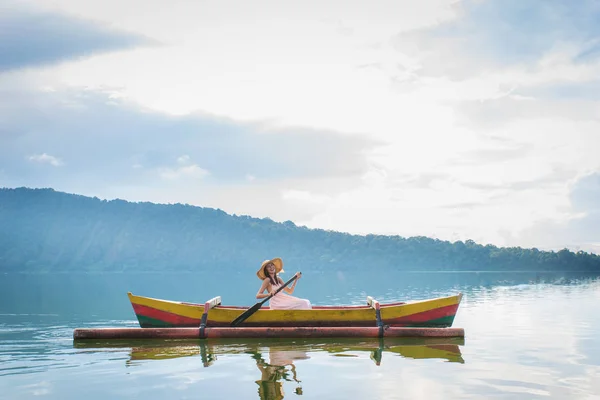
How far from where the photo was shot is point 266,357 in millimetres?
13680

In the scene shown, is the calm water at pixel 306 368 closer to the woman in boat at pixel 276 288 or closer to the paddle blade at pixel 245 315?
Answer: the paddle blade at pixel 245 315

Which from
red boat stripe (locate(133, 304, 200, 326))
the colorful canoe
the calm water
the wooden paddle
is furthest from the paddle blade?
red boat stripe (locate(133, 304, 200, 326))

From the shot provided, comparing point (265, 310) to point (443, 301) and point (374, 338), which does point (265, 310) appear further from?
point (443, 301)

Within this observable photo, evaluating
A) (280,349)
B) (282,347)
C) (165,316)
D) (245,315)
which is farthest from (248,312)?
(165,316)

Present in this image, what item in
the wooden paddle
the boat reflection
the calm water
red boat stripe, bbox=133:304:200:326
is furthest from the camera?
red boat stripe, bbox=133:304:200:326

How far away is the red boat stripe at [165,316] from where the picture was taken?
1722 centimetres

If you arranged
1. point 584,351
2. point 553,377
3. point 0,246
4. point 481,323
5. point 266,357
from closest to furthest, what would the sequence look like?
1. point 553,377
2. point 266,357
3. point 584,351
4. point 481,323
5. point 0,246

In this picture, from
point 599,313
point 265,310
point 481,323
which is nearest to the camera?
point 265,310

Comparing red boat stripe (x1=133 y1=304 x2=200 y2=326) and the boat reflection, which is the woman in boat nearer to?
the boat reflection

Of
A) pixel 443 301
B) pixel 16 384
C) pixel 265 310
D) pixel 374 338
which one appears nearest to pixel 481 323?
pixel 443 301

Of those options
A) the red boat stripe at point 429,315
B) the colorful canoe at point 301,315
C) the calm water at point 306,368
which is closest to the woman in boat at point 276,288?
the colorful canoe at point 301,315

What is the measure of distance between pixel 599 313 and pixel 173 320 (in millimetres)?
19195

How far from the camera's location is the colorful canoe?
16.8 metres

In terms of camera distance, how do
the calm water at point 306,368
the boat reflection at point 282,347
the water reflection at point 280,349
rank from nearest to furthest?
1. the calm water at point 306,368
2. the water reflection at point 280,349
3. the boat reflection at point 282,347
